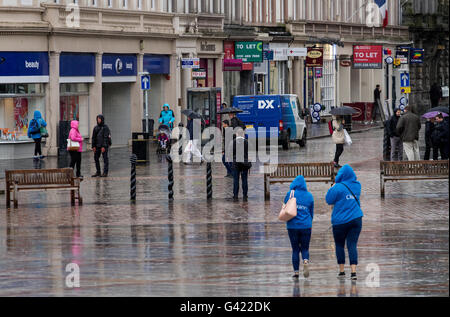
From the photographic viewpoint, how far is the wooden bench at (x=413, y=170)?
1042 inches

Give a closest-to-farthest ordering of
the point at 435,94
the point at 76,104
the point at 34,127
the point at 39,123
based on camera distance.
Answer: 1. the point at 34,127
2. the point at 39,123
3. the point at 76,104
4. the point at 435,94

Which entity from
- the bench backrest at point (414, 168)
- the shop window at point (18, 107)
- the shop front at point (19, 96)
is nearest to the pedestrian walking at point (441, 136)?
the bench backrest at point (414, 168)

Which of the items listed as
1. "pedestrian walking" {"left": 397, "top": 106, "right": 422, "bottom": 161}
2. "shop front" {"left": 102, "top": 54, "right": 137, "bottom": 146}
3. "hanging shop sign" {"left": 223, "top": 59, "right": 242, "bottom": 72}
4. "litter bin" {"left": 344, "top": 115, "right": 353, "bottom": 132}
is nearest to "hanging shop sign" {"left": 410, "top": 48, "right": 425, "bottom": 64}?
"litter bin" {"left": 344, "top": 115, "right": 353, "bottom": 132}

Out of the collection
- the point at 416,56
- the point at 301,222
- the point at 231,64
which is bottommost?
the point at 301,222

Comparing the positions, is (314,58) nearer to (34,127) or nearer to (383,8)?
(383,8)

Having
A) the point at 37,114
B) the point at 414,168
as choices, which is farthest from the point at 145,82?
the point at 414,168

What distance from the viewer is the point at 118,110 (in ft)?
166

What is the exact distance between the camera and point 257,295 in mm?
14406

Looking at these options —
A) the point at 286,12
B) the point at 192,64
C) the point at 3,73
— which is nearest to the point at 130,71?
the point at 192,64

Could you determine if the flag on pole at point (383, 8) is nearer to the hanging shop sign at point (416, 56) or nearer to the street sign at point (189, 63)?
the hanging shop sign at point (416, 56)

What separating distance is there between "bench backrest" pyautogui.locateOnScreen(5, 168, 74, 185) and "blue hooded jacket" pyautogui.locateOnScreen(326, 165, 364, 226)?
11.1 m

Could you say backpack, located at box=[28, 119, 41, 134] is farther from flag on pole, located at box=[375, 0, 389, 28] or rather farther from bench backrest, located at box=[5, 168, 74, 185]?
flag on pole, located at box=[375, 0, 389, 28]

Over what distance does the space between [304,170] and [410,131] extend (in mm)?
7031

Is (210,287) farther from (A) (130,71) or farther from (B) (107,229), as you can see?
(A) (130,71)
